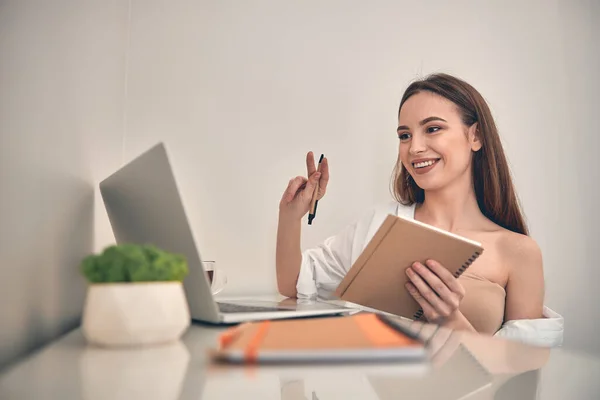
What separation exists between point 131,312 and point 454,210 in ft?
4.29

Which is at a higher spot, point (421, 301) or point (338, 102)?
point (338, 102)

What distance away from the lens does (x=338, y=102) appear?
1805mm

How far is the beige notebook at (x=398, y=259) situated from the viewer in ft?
3.18

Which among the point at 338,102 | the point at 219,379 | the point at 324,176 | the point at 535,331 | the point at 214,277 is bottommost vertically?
the point at 535,331

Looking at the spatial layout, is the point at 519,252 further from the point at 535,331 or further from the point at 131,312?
the point at 131,312

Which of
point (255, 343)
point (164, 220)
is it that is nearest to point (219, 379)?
point (255, 343)

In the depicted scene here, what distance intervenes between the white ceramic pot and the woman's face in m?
1.18

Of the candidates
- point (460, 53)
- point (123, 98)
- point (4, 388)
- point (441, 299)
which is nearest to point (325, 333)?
point (4, 388)

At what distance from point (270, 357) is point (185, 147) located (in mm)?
1389

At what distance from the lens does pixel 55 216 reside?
0.73m

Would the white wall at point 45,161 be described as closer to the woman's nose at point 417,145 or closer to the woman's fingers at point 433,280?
the woman's fingers at point 433,280

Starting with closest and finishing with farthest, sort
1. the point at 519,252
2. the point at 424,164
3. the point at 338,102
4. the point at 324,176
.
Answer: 1. the point at 324,176
2. the point at 519,252
3. the point at 424,164
4. the point at 338,102

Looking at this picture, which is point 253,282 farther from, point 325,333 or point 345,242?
point 325,333

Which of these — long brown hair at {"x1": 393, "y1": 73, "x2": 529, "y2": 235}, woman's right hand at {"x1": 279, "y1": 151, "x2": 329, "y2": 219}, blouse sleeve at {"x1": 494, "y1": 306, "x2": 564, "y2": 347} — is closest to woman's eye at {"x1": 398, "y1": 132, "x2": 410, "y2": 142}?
long brown hair at {"x1": 393, "y1": 73, "x2": 529, "y2": 235}
